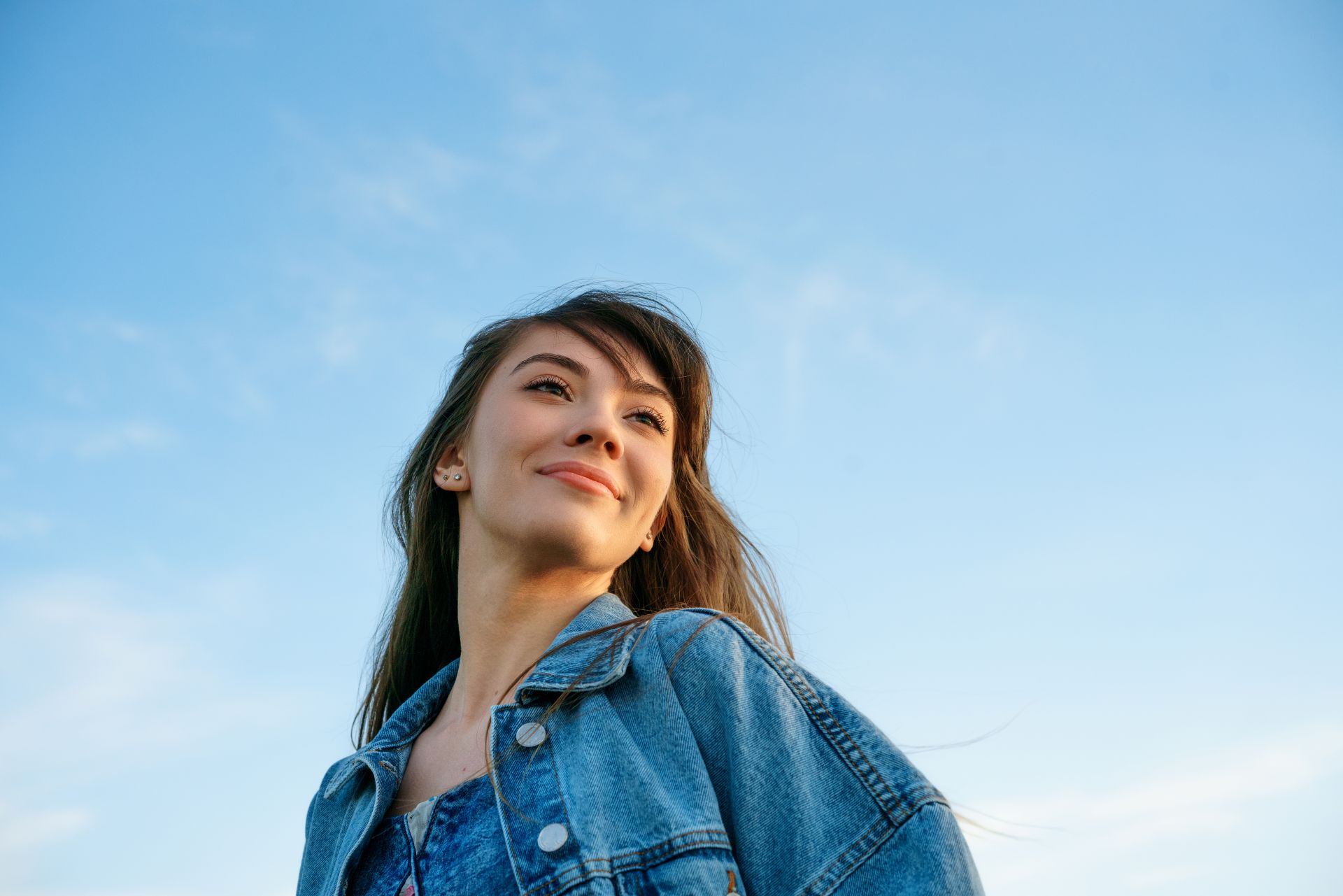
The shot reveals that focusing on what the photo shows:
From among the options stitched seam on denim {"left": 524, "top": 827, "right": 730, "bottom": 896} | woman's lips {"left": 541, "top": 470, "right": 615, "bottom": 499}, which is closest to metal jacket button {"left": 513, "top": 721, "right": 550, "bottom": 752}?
stitched seam on denim {"left": 524, "top": 827, "right": 730, "bottom": 896}

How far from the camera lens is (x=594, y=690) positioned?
282 cm

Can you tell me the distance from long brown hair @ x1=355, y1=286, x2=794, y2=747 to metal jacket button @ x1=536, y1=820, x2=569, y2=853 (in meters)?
1.47

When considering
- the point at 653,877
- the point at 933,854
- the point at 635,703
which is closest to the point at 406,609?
the point at 635,703

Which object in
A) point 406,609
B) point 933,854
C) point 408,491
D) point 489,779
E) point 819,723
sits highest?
point 408,491

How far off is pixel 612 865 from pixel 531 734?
1.58ft

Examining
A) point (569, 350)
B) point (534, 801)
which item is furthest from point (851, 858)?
point (569, 350)

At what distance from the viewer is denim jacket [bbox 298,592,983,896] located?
Answer: 2281 mm

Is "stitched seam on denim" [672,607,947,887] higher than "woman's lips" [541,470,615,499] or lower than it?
lower

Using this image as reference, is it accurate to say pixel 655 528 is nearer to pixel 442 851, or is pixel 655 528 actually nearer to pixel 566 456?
pixel 566 456

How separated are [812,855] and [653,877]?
349 millimetres

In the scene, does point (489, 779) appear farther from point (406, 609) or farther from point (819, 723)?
point (406, 609)

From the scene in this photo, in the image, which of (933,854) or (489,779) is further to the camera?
(489,779)

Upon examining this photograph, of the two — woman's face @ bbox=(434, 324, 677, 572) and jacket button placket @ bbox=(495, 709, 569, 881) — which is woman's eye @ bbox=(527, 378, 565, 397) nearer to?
woman's face @ bbox=(434, 324, 677, 572)

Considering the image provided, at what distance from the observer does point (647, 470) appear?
352 centimetres
